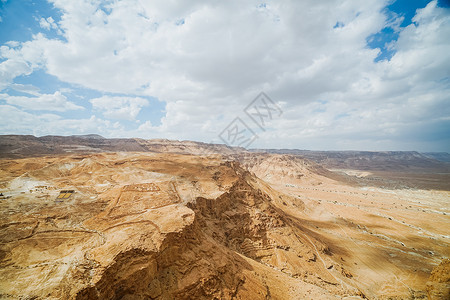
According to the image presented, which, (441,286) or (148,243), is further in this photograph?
(148,243)

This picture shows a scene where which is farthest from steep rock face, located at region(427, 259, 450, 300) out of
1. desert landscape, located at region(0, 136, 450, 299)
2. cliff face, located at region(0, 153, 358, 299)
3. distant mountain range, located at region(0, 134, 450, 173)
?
distant mountain range, located at region(0, 134, 450, 173)

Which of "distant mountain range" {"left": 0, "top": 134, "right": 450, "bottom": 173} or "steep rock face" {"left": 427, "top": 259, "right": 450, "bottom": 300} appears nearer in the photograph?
"steep rock face" {"left": 427, "top": 259, "right": 450, "bottom": 300}

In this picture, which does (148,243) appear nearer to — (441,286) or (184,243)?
(184,243)

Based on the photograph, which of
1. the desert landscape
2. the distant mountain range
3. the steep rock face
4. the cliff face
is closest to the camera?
the cliff face

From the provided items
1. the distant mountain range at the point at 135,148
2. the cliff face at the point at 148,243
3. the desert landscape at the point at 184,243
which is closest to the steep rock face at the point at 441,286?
the desert landscape at the point at 184,243

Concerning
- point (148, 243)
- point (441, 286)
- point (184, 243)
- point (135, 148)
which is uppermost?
point (135, 148)

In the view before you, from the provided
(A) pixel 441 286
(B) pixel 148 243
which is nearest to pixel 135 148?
(B) pixel 148 243

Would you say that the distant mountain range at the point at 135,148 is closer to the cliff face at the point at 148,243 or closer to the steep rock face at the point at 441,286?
the cliff face at the point at 148,243

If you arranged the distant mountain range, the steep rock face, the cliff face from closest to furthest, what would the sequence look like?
the cliff face < the steep rock face < the distant mountain range

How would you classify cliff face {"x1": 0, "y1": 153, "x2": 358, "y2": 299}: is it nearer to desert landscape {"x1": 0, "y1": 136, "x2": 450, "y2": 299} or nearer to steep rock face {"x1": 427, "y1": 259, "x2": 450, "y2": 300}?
desert landscape {"x1": 0, "y1": 136, "x2": 450, "y2": 299}
